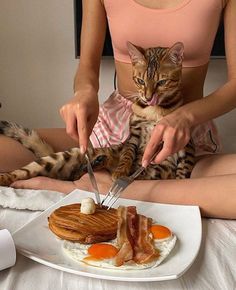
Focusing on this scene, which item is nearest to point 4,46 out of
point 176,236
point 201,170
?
point 201,170

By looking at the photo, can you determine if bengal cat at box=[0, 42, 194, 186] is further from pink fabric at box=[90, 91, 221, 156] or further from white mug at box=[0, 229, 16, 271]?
white mug at box=[0, 229, 16, 271]

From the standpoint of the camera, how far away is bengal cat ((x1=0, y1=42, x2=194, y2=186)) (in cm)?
109

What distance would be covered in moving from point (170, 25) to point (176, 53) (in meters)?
0.12

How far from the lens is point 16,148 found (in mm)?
1126

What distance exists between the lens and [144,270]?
0.65m

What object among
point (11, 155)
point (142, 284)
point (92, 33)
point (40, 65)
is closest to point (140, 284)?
point (142, 284)

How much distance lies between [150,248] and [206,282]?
0.09 metres

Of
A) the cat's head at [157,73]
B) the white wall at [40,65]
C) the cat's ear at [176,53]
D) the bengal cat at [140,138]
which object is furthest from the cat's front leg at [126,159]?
the white wall at [40,65]

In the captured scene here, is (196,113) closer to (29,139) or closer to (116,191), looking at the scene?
(116,191)

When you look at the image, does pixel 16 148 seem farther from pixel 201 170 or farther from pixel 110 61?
pixel 110 61

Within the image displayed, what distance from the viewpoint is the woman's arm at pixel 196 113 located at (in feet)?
2.81

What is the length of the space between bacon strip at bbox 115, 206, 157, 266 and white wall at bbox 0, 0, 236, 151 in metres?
1.18

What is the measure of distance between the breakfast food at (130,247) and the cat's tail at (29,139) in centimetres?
49

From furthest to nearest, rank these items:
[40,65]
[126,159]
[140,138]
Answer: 1. [40,65]
2. [140,138]
3. [126,159]
